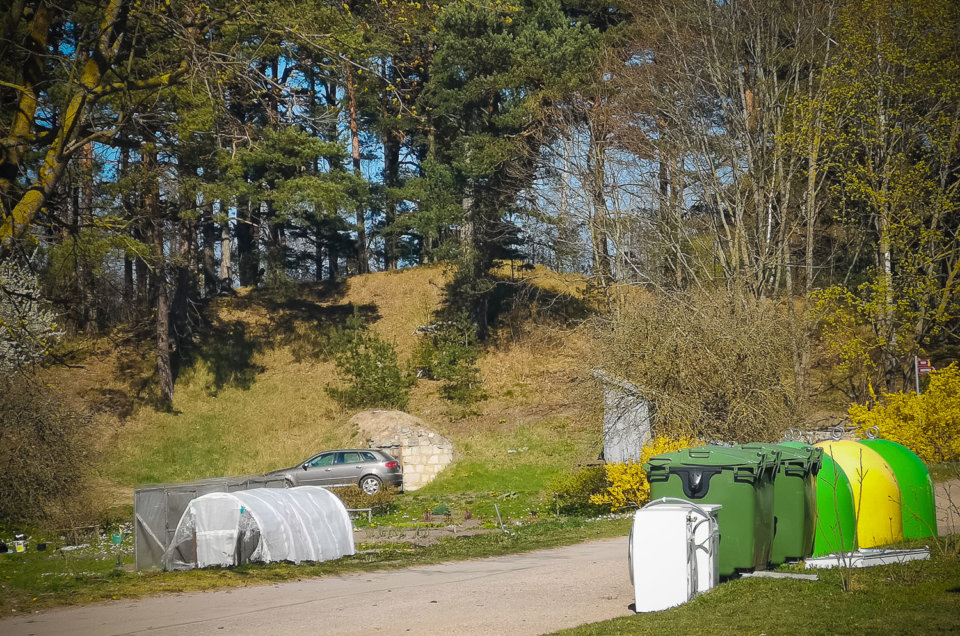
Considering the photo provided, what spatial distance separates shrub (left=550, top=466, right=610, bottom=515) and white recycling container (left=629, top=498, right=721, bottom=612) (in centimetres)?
1194

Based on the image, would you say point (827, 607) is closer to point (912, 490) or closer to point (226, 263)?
point (912, 490)

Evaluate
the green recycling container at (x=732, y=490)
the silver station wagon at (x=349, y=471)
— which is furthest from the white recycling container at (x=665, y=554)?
the silver station wagon at (x=349, y=471)

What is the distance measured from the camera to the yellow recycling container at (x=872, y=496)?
1178 centimetres

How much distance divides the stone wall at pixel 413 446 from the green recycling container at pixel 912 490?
60.0 ft

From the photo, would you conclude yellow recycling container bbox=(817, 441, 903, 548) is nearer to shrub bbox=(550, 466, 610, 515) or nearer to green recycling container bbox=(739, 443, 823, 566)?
green recycling container bbox=(739, 443, 823, 566)

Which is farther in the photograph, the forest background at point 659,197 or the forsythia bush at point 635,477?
the forest background at point 659,197

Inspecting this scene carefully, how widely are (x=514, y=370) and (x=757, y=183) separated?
45.5ft

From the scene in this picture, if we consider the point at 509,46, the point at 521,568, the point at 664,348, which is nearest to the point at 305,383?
the point at 509,46

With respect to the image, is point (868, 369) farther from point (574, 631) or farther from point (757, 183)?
point (574, 631)

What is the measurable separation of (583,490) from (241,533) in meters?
9.90

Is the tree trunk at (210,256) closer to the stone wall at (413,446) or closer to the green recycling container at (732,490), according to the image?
the stone wall at (413,446)

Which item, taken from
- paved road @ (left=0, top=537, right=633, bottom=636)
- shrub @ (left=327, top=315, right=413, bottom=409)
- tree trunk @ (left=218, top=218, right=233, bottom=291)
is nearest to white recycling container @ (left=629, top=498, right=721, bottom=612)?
paved road @ (left=0, top=537, right=633, bottom=636)

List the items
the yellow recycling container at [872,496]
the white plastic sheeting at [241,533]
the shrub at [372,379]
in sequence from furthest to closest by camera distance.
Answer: the shrub at [372,379] < the white plastic sheeting at [241,533] < the yellow recycling container at [872,496]

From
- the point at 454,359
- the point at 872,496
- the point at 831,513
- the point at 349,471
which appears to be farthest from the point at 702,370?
the point at 454,359
